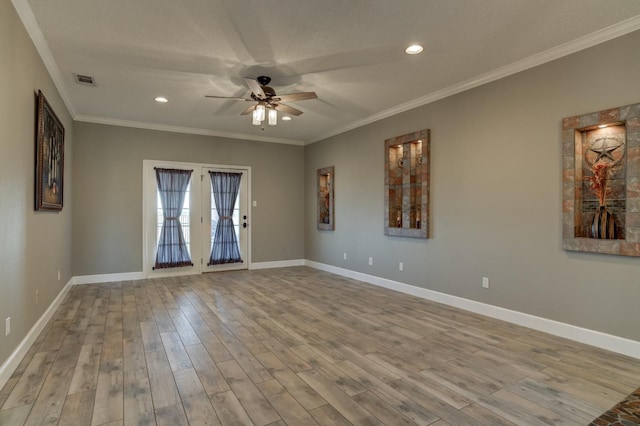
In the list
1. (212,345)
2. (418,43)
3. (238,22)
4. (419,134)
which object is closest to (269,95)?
(238,22)

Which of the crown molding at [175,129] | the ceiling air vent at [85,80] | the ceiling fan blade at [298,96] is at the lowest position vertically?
the ceiling fan blade at [298,96]

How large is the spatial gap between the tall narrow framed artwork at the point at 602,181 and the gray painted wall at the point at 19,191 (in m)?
4.63

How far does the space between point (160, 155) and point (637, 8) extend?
21.4 ft

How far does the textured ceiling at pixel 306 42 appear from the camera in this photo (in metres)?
2.67

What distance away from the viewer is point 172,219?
6312mm

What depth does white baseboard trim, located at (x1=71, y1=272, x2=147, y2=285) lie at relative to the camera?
5656 millimetres

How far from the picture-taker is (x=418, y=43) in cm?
321

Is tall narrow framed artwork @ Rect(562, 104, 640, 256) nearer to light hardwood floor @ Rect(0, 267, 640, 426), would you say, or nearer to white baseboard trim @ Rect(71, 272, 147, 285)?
light hardwood floor @ Rect(0, 267, 640, 426)

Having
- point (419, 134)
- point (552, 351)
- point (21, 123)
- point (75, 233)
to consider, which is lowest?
point (552, 351)

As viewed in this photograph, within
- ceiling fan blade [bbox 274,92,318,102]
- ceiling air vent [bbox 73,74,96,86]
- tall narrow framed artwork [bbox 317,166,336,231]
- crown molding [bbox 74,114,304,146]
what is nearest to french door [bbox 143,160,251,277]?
crown molding [bbox 74,114,304,146]

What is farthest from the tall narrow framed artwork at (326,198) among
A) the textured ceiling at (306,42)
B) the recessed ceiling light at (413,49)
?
the recessed ceiling light at (413,49)

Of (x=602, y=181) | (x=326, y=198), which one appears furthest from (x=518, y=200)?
(x=326, y=198)

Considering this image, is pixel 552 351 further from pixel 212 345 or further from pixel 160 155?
pixel 160 155

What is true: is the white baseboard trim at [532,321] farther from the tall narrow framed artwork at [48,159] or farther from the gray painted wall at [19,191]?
the tall narrow framed artwork at [48,159]
